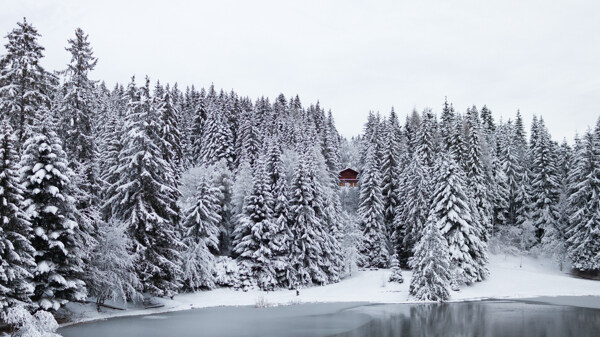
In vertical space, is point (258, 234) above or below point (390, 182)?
below

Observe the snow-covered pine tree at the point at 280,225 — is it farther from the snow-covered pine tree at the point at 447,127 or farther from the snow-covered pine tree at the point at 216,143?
the snow-covered pine tree at the point at 447,127

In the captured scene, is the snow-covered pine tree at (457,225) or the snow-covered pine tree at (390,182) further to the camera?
the snow-covered pine tree at (390,182)

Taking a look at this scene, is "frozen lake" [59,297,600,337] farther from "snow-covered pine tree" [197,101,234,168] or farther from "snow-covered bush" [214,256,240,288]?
"snow-covered pine tree" [197,101,234,168]

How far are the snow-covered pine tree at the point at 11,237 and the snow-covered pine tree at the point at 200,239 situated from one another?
19.9 meters

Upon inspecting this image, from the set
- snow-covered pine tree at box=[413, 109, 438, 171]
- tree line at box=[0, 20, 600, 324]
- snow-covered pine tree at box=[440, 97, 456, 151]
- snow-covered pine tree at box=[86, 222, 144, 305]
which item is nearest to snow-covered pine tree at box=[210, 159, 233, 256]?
tree line at box=[0, 20, 600, 324]

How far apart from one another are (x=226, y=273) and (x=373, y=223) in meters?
20.4

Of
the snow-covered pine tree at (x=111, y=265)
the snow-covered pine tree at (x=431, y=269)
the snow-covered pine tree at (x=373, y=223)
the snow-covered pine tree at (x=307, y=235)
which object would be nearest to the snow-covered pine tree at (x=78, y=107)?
the snow-covered pine tree at (x=111, y=265)

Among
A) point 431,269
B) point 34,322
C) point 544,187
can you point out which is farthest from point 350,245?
point 34,322

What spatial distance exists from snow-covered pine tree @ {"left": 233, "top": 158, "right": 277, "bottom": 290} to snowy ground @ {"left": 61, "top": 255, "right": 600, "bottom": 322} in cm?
209

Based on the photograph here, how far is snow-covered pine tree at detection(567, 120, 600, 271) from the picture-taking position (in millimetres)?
51438

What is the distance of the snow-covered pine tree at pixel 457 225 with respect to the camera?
49281 mm

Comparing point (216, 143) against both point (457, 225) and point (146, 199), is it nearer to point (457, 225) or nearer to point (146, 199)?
point (146, 199)

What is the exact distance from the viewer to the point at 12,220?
925 inches

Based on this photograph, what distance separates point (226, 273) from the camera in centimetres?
4784
